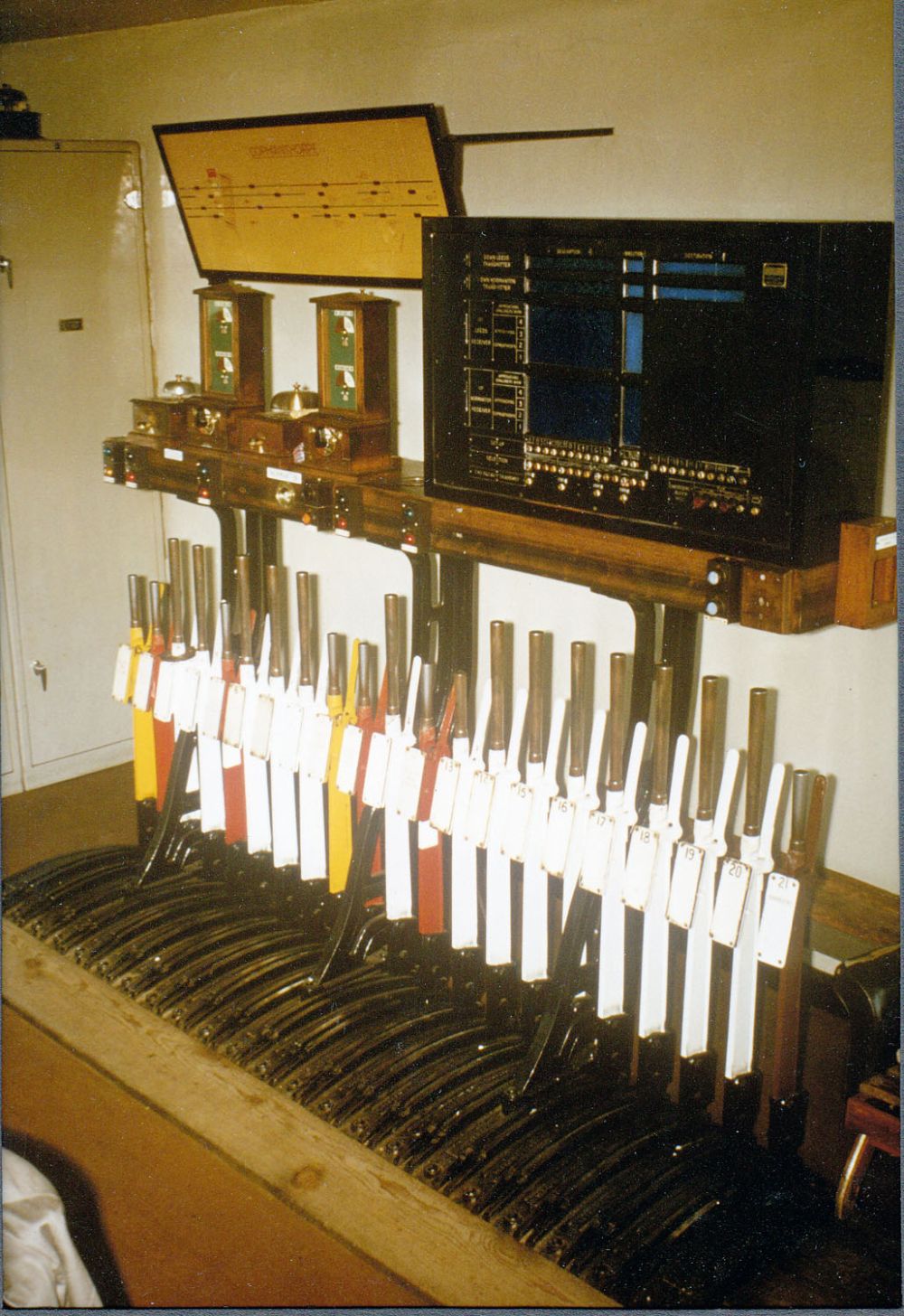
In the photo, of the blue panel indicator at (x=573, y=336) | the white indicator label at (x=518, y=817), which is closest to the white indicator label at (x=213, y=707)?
the white indicator label at (x=518, y=817)

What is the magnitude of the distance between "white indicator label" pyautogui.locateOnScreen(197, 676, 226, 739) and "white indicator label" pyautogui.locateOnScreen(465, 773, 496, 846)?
0.81 meters

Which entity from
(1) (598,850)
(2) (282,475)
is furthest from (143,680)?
(1) (598,850)

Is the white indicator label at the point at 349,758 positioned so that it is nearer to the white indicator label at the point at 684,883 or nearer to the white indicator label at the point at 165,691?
the white indicator label at the point at 165,691

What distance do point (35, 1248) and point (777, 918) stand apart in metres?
1.24

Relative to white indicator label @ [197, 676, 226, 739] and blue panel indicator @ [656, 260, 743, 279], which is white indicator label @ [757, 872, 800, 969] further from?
white indicator label @ [197, 676, 226, 739]

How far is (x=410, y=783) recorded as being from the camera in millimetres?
2797

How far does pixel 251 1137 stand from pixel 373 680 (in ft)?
3.21

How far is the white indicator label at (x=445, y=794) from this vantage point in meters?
2.71

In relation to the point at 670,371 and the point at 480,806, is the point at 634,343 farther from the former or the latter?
the point at 480,806

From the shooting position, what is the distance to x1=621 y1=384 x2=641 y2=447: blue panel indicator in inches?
85.7

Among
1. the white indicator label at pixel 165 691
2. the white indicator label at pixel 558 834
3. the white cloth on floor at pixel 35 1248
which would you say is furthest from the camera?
the white indicator label at pixel 165 691

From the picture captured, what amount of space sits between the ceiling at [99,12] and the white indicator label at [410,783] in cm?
182

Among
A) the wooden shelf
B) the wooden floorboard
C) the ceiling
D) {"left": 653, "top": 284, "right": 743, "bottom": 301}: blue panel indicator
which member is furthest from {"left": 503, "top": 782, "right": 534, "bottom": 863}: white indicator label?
the ceiling

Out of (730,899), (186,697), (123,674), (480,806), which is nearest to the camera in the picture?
(730,899)
